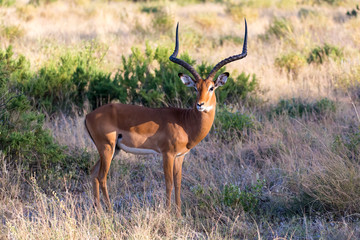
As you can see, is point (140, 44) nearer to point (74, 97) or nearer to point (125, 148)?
point (74, 97)

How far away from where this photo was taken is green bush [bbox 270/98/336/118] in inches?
320

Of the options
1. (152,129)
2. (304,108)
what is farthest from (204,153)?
(304,108)

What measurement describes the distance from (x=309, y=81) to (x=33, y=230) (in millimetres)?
7218

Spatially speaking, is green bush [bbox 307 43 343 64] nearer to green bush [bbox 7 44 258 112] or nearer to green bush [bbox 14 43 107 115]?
green bush [bbox 7 44 258 112]

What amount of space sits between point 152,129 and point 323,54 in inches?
311

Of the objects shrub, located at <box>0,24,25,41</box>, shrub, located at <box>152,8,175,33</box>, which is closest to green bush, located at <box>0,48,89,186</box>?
shrub, located at <box>0,24,25,41</box>

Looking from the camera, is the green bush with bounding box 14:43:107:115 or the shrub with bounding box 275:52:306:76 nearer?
the green bush with bounding box 14:43:107:115

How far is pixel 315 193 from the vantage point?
17.2 ft

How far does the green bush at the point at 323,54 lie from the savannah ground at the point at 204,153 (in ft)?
0.12

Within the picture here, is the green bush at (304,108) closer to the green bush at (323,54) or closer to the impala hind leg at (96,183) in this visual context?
the green bush at (323,54)

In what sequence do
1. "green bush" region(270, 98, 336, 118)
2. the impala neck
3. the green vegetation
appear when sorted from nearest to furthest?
1. the green vegetation
2. the impala neck
3. "green bush" region(270, 98, 336, 118)

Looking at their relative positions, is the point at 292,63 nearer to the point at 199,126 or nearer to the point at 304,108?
the point at 304,108

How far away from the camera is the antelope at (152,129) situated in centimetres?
525

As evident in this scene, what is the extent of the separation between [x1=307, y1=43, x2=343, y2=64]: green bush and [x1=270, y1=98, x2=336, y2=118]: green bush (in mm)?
3173
